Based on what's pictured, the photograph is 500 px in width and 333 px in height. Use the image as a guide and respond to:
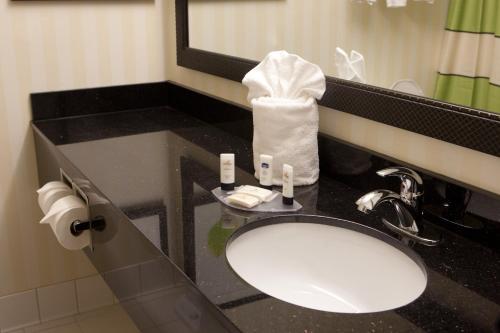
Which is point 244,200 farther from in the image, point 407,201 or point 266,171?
point 407,201

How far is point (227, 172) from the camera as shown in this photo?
119cm

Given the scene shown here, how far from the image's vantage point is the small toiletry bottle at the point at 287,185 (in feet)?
3.64

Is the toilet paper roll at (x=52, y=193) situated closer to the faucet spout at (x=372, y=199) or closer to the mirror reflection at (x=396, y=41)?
the mirror reflection at (x=396, y=41)

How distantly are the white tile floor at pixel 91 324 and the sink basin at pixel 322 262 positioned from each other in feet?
3.78

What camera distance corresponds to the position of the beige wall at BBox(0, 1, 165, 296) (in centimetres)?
174

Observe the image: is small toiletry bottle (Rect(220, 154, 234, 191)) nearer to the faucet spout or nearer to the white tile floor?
the faucet spout

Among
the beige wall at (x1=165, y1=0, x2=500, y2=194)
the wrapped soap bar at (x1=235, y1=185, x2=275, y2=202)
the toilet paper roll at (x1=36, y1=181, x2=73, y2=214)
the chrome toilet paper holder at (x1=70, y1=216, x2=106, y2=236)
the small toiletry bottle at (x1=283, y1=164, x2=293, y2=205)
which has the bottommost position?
the chrome toilet paper holder at (x1=70, y1=216, x2=106, y2=236)

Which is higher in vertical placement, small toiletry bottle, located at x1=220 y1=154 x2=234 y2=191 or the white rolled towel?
the white rolled towel

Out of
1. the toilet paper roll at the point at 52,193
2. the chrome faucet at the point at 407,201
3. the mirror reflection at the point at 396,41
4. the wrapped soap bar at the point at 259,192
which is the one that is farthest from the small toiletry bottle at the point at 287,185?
the toilet paper roll at the point at 52,193

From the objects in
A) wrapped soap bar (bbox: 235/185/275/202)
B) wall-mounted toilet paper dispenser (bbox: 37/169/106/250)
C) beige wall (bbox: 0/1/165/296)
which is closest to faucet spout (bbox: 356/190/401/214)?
wrapped soap bar (bbox: 235/185/275/202)

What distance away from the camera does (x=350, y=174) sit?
124 centimetres

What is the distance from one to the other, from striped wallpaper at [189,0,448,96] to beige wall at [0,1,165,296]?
0.82 feet

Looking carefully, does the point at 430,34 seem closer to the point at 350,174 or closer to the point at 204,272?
the point at 350,174

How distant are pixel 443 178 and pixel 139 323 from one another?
73 cm
